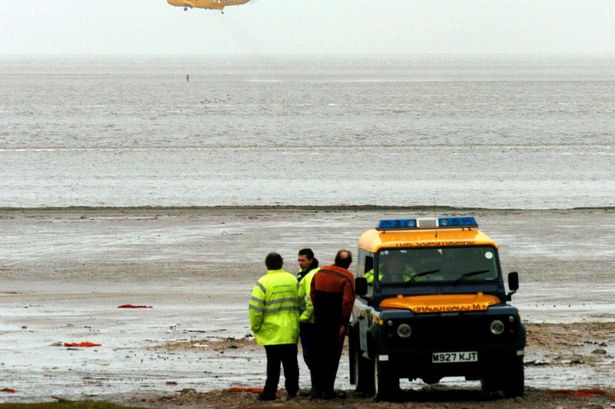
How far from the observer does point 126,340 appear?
19531 mm

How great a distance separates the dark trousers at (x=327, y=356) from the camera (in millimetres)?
14836

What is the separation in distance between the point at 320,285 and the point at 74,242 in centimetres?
2162

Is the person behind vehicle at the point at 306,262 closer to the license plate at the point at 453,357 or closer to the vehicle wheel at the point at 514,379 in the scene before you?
the license plate at the point at 453,357

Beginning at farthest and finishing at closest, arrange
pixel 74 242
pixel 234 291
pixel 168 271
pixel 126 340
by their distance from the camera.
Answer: pixel 74 242 → pixel 168 271 → pixel 234 291 → pixel 126 340

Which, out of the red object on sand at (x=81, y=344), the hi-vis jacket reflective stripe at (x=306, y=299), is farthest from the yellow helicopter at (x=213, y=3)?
the hi-vis jacket reflective stripe at (x=306, y=299)

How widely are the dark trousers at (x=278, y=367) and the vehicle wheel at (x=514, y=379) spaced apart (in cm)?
259

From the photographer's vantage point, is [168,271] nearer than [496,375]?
No

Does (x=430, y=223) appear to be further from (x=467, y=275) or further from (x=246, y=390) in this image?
(x=246, y=390)

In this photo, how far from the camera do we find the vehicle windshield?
14.5 m

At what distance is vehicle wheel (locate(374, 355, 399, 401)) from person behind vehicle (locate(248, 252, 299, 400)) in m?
1.20

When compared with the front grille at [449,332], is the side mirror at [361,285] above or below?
above

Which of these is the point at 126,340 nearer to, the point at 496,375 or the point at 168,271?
the point at 496,375

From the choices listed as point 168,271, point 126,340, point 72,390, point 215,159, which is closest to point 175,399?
point 72,390

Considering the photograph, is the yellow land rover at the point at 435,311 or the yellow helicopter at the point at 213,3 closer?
the yellow land rover at the point at 435,311
